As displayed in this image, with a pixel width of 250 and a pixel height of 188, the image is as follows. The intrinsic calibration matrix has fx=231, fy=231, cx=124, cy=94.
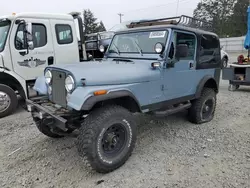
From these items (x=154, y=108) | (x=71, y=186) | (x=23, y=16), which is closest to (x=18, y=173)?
(x=71, y=186)

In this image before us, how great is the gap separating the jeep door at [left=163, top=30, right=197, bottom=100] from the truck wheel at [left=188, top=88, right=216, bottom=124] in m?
0.40

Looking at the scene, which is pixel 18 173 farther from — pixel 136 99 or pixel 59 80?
pixel 136 99

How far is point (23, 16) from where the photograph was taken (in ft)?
19.8

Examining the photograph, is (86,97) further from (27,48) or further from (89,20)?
(89,20)

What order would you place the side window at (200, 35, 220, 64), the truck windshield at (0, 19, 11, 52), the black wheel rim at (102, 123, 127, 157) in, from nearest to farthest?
1. the black wheel rim at (102, 123, 127, 157)
2. the side window at (200, 35, 220, 64)
3. the truck windshield at (0, 19, 11, 52)

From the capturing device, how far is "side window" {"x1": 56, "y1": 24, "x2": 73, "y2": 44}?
6.72 m

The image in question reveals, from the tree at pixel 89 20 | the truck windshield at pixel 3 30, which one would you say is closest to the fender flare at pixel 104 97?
the truck windshield at pixel 3 30

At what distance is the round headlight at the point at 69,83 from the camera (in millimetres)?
2844

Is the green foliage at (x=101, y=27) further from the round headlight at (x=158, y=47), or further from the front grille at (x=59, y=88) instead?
the front grille at (x=59, y=88)

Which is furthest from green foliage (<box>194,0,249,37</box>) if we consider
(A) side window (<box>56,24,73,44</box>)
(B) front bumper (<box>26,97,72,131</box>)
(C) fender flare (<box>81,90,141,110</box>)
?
(B) front bumper (<box>26,97,72,131</box>)

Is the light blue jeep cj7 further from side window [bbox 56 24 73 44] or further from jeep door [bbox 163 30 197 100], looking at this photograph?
side window [bbox 56 24 73 44]

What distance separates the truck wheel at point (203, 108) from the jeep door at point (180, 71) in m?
0.40

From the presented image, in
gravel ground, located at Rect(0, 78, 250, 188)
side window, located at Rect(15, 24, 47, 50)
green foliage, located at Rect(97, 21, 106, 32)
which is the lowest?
gravel ground, located at Rect(0, 78, 250, 188)

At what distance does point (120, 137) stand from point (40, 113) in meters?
1.15
